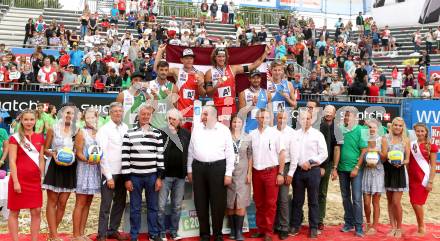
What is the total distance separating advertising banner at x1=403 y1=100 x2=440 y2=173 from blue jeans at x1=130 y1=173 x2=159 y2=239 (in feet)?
32.5

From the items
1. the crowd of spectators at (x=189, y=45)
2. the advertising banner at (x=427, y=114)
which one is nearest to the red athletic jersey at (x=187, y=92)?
the crowd of spectators at (x=189, y=45)

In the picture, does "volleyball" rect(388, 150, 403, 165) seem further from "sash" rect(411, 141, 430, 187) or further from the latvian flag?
the latvian flag

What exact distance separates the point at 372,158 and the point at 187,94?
2780 millimetres

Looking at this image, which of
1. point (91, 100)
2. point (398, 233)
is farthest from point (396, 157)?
point (91, 100)

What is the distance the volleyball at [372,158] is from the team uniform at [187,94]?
2570mm

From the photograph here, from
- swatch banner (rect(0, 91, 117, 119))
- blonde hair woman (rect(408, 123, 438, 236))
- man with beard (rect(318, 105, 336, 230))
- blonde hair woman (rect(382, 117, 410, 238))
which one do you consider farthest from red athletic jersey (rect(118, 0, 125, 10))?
blonde hair woman (rect(408, 123, 438, 236))

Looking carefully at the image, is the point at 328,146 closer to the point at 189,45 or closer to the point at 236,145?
the point at 236,145

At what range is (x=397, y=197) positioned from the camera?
7.67 meters

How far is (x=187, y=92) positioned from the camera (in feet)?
25.7

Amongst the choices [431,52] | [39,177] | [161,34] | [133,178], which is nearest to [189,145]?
[133,178]

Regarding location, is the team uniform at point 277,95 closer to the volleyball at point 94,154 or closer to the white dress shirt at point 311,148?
the white dress shirt at point 311,148

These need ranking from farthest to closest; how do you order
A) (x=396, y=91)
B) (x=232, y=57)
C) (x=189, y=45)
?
1. (x=396, y=91)
2. (x=189, y=45)
3. (x=232, y=57)

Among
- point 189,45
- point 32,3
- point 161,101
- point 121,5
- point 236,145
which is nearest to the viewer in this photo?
point 236,145

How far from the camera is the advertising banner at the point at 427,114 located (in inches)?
568
